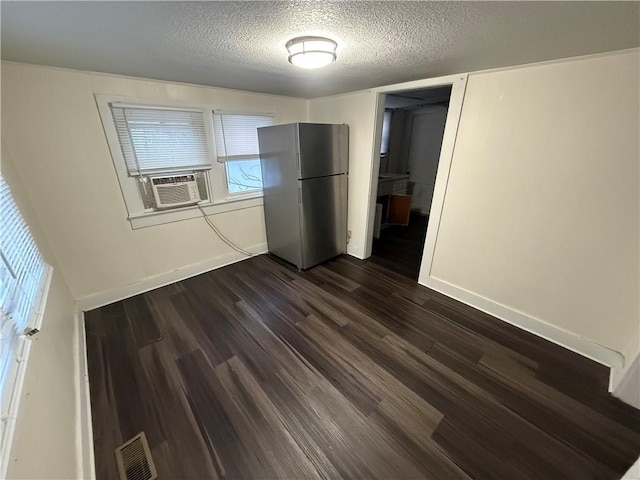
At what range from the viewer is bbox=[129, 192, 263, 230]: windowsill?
250 cm

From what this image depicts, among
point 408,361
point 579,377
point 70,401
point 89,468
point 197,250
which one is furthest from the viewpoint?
point 197,250

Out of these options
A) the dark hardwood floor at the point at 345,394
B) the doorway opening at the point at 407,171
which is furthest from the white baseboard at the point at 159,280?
the doorway opening at the point at 407,171

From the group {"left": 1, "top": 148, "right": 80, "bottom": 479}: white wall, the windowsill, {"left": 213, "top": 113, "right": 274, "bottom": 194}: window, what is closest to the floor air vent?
{"left": 1, "top": 148, "right": 80, "bottom": 479}: white wall

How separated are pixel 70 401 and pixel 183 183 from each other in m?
1.97

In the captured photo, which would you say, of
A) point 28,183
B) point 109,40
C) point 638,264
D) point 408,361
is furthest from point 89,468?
point 638,264

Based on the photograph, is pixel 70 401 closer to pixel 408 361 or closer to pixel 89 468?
pixel 89 468

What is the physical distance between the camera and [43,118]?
1.89m

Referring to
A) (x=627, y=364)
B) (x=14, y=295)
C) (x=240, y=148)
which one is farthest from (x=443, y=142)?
(x=14, y=295)

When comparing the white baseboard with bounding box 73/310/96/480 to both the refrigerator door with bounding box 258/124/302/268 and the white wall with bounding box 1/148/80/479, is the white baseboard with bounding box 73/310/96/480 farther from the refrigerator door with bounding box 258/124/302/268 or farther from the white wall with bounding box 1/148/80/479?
the refrigerator door with bounding box 258/124/302/268

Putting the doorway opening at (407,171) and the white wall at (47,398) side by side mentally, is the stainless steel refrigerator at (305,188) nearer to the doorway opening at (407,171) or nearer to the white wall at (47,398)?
the doorway opening at (407,171)

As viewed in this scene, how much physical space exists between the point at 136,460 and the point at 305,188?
2415 mm

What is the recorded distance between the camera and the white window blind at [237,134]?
9.21ft

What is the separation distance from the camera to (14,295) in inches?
45.4

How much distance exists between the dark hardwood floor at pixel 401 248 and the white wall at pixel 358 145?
0.32m
